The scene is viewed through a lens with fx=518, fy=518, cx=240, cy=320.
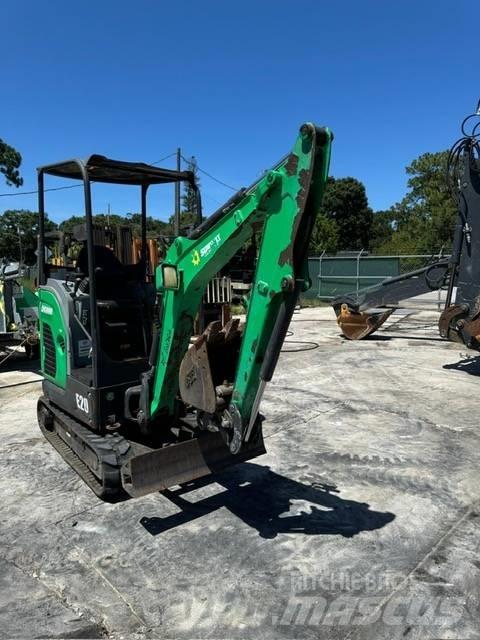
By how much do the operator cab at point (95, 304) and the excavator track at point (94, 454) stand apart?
0.38 m

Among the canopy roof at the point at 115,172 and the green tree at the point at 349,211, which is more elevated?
the green tree at the point at 349,211

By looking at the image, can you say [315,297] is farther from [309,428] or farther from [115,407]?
[115,407]

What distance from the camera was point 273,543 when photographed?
11.2ft

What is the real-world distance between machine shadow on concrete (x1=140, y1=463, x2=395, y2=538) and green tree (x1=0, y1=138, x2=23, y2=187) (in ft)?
76.7

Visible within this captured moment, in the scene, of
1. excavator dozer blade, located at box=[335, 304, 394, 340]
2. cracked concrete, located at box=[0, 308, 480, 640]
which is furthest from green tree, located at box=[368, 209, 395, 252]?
cracked concrete, located at box=[0, 308, 480, 640]

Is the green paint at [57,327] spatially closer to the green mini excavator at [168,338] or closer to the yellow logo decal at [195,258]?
the green mini excavator at [168,338]

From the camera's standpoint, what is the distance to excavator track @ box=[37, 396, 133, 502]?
3.77 m

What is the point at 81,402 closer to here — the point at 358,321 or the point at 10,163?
the point at 358,321

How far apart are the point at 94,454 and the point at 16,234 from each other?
52845 mm

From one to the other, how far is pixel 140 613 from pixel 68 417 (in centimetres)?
228

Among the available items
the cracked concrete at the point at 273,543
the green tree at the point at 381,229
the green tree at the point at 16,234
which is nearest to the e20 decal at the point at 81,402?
the cracked concrete at the point at 273,543

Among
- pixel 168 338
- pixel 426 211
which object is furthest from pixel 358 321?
pixel 426 211

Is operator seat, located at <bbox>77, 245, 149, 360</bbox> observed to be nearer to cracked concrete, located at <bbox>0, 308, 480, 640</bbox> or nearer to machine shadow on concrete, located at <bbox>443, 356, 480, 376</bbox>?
cracked concrete, located at <bbox>0, 308, 480, 640</bbox>

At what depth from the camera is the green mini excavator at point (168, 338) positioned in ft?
9.53
